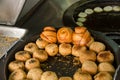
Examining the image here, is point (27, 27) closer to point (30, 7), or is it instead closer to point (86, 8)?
point (30, 7)

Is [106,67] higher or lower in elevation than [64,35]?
lower

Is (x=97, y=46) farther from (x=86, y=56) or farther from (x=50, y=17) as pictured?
(x=50, y=17)

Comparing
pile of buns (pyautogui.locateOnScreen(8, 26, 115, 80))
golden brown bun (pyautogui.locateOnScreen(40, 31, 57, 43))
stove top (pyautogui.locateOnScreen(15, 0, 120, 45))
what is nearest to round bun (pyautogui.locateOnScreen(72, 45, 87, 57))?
pile of buns (pyautogui.locateOnScreen(8, 26, 115, 80))

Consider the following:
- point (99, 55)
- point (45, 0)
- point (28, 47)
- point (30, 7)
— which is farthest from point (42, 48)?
point (45, 0)

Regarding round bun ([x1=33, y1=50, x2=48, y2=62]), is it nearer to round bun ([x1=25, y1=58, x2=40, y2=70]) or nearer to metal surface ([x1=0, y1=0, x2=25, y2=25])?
round bun ([x1=25, y1=58, x2=40, y2=70])

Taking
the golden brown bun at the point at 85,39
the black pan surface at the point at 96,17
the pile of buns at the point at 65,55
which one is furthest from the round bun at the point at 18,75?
the black pan surface at the point at 96,17

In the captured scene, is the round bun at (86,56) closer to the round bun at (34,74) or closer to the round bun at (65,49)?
the round bun at (65,49)

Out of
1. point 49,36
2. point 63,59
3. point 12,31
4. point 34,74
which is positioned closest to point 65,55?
point 63,59
